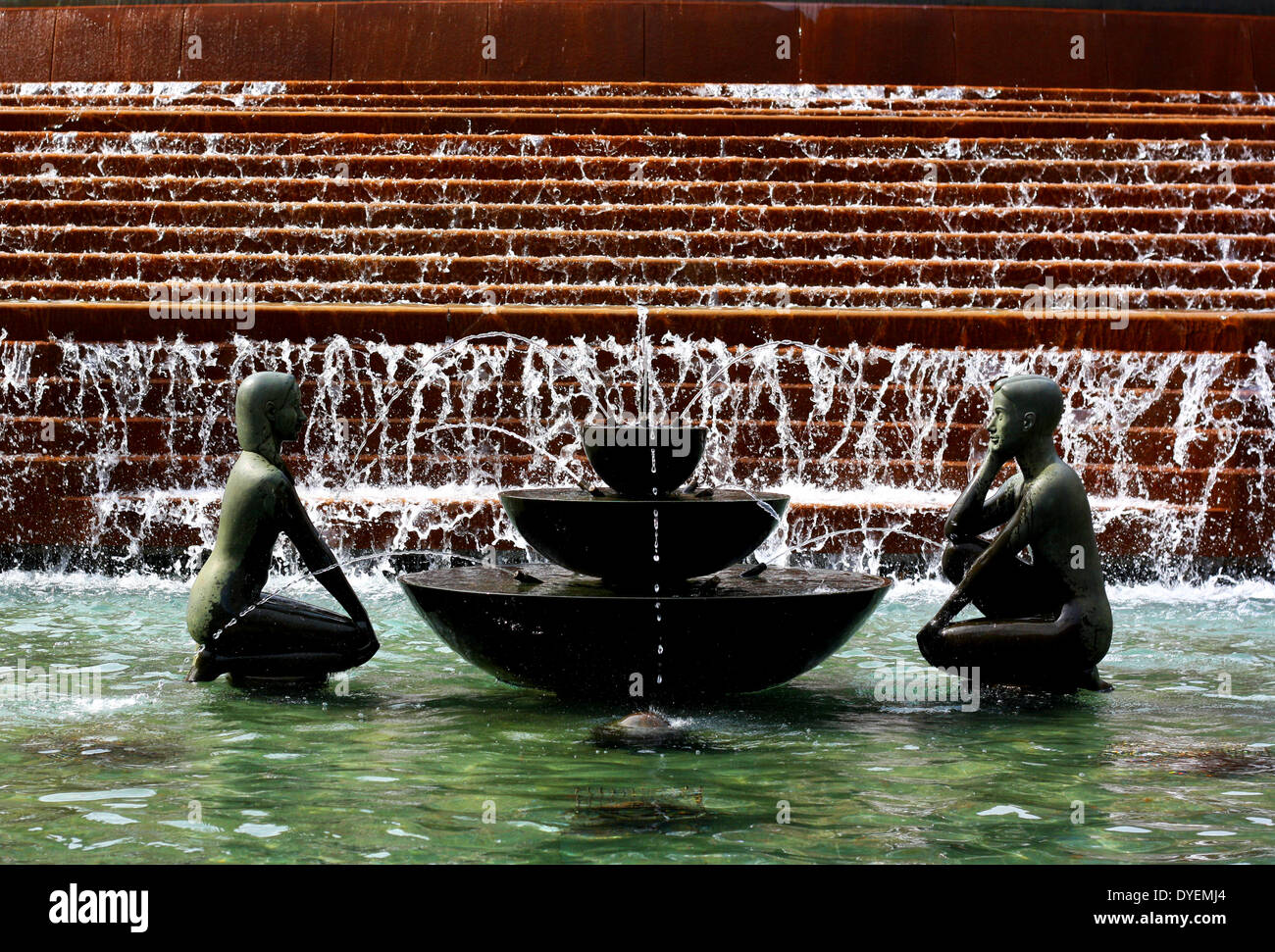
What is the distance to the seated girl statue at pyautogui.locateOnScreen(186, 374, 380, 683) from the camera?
4742 millimetres

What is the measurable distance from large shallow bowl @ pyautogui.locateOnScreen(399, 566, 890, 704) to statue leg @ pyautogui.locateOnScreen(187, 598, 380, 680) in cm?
30

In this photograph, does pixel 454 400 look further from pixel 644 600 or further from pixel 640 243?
pixel 644 600

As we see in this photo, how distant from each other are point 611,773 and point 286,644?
4.89 ft

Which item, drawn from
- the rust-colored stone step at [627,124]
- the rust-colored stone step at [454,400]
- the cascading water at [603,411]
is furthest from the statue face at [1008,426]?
the rust-colored stone step at [627,124]

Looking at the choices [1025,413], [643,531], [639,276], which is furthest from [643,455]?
[639,276]

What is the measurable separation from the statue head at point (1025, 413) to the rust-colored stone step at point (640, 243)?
5395 mm

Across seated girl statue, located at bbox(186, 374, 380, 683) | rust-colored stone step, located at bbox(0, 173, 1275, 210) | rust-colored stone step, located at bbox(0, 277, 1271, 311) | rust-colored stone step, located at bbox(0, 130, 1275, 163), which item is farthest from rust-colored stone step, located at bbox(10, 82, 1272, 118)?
seated girl statue, located at bbox(186, 374, 380, 683)

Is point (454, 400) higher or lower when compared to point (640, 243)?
lower

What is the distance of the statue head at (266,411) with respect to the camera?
4805 millimetres

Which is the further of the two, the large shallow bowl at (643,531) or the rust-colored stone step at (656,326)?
the rust-colored stone step at (656,326)

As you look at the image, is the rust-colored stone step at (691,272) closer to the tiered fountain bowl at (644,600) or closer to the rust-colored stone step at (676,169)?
the rust-colored stone step at (676,169)

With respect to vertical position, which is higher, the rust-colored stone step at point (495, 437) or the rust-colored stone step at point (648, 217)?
the rust-colored stone step at point (648, 217)

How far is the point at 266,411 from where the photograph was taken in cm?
481
